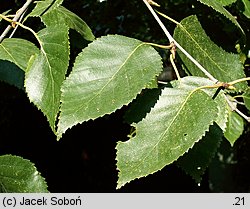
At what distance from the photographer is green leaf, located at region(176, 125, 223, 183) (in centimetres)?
99

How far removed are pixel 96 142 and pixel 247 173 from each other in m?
1.73

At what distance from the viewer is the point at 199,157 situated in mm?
1001

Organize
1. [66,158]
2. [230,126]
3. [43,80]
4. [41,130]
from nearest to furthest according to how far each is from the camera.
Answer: [43,80] < [230,126] < [41,130] < [66,158]

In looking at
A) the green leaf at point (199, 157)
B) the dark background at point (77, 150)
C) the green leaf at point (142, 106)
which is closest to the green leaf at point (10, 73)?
the green leaf at point (142, 106)

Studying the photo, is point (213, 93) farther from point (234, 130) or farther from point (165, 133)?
point (234, 130)

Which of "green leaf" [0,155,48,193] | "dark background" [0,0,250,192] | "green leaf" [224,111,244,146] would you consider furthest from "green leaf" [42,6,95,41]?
"dark background" [0,0,250,192]

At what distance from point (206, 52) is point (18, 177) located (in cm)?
52

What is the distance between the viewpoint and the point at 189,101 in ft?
3.08

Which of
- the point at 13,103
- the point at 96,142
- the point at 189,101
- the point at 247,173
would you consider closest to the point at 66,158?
the point at 96,142

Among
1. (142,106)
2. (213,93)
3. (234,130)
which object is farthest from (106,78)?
(234,130)

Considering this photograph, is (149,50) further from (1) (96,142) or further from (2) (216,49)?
(1) (96,142)

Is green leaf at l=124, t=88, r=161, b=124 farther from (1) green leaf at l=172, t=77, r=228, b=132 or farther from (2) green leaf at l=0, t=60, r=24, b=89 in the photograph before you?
(2) green leaf at l=0, t=60, r=24, b=89

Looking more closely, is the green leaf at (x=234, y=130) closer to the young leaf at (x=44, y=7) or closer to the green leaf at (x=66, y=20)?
the green leaf at (x=66, y=20)

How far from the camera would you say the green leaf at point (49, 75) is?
3.19ft
